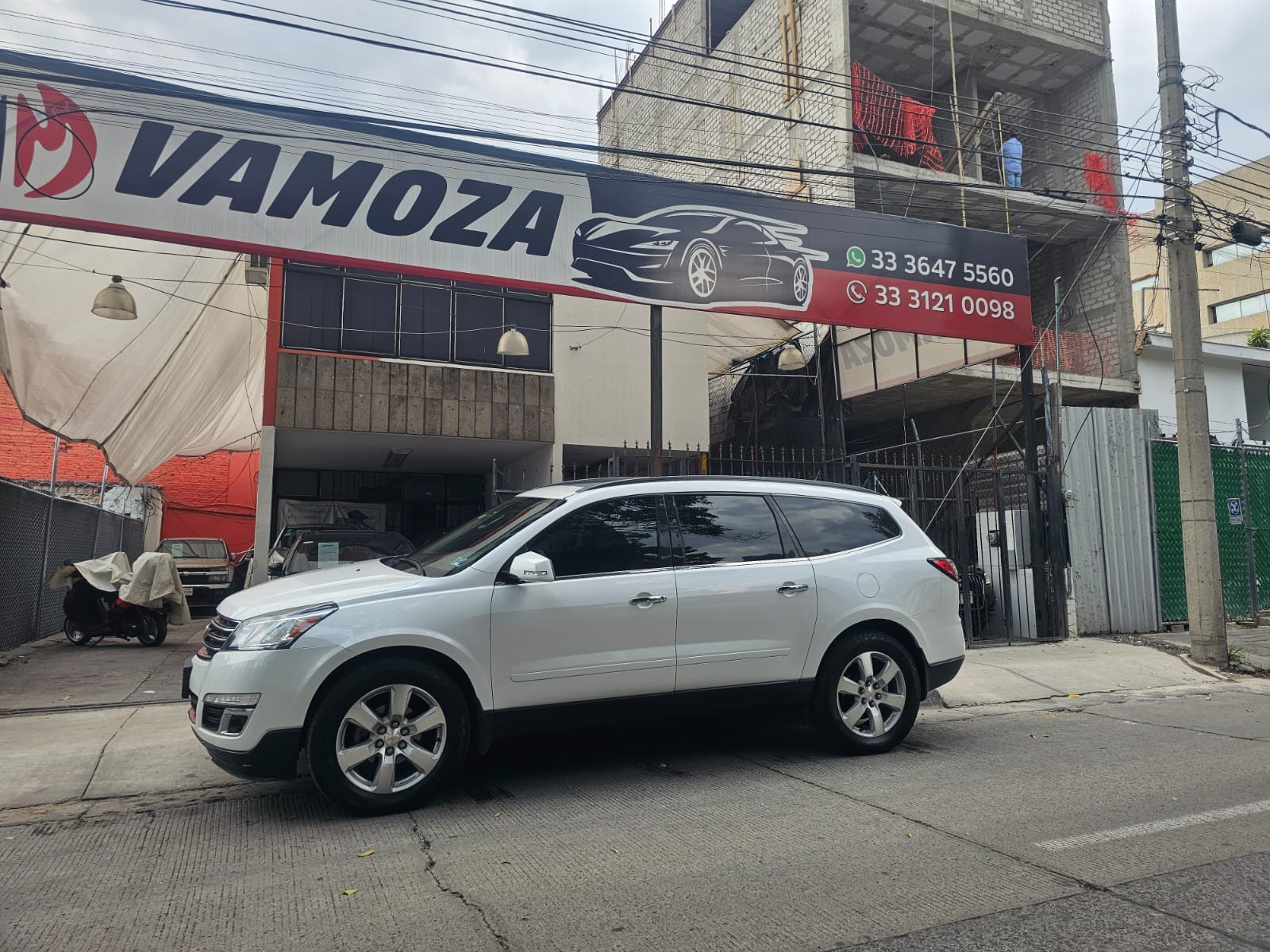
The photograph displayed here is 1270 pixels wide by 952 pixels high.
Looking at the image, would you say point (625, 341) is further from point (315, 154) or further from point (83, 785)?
point (83, 785)

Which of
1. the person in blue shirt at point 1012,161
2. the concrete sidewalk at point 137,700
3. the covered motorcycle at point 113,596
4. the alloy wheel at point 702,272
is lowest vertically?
the concrete sidewalk at point 137,700

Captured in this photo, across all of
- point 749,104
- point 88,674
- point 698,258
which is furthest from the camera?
point 749,104

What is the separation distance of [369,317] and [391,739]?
12.0 m

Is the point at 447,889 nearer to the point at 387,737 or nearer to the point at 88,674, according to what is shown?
the point at 387,737

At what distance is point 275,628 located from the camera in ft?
14.3

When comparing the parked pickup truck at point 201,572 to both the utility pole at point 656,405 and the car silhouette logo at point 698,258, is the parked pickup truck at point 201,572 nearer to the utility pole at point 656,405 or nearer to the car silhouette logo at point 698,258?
the car silhouette logo at point 698,258

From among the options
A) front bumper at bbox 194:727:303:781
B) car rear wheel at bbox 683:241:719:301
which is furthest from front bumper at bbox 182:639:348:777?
car rear wheel at bbox 683:241:719:301

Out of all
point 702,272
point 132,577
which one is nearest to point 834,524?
point 702,272

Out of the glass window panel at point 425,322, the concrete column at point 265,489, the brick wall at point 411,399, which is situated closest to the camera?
the concrete column at point 265,489

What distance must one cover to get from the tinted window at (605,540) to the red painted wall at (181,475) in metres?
18.7

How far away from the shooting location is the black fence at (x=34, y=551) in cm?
984

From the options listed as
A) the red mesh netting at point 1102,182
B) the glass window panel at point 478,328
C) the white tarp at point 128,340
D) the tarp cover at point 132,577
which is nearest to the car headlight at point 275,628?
the white tarp at point 128,340

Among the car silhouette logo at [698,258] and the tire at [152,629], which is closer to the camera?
the car silhouette logo at [698,258]

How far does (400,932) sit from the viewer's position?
10.4 feet
